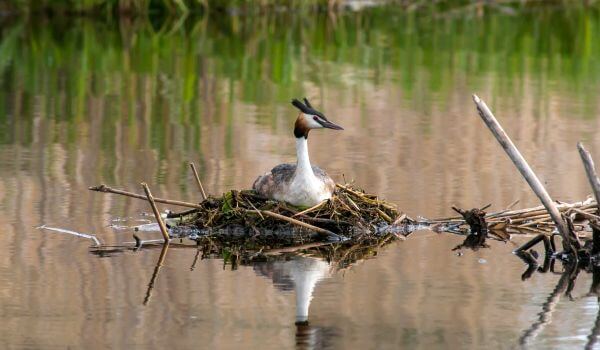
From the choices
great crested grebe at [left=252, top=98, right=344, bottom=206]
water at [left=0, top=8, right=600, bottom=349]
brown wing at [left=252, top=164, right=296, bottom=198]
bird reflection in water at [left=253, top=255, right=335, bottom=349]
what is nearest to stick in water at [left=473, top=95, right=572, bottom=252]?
water at [left=0, top=8, right=600, bottom=349]

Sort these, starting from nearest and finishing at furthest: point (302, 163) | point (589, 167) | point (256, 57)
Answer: point (589, 167) → point (302, 163) → point (256, 57)

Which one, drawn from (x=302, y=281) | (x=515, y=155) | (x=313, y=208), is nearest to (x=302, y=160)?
(x=313, y=208)

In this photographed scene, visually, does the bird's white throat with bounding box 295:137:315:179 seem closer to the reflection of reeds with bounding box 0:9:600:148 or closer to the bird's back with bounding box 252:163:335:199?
the bird's back with bounding box 252:163:335:199

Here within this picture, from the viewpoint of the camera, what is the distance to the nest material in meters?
8.12

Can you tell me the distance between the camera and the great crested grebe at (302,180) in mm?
8086

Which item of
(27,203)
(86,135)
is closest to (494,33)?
(86,135)

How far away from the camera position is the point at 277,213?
8070mm

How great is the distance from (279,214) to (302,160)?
392mm

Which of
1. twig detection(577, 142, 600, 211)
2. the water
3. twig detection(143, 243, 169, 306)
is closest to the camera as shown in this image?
Answer: the water

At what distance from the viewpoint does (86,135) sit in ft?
40.9

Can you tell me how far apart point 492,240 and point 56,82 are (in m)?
9.47

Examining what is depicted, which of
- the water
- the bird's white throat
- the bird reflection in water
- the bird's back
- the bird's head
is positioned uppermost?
the bird's head

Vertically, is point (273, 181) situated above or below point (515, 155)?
below

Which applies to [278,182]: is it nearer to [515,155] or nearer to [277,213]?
[277,213]
